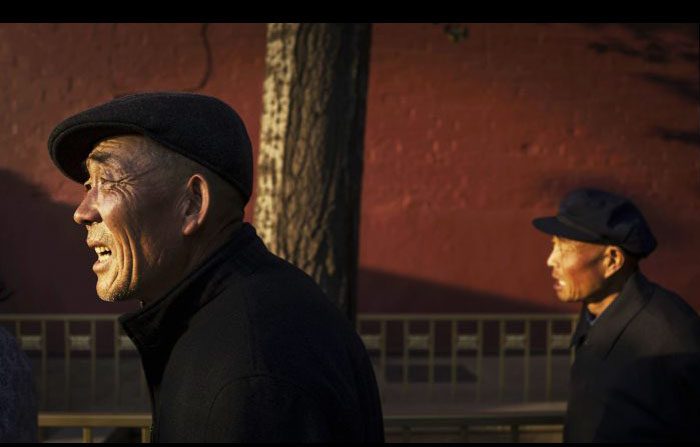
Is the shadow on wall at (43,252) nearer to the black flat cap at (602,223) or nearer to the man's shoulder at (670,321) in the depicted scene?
the black flat cap at (602,223)

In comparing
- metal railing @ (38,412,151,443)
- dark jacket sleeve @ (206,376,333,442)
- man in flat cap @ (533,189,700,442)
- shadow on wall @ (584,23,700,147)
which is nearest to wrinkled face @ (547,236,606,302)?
man in flat cap @ (533,189,700,442)

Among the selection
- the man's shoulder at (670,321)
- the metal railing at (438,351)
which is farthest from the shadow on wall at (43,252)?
the man's shoulder at (670,321)

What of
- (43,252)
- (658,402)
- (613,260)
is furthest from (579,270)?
(43,252)

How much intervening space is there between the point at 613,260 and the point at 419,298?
763 cm

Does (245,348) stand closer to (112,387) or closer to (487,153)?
(112,387)

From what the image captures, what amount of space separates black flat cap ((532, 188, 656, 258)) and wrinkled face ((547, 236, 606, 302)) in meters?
0.04

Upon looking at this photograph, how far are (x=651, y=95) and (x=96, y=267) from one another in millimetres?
10890

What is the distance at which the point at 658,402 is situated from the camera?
3.26 meters

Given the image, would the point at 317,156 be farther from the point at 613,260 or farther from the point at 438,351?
the point at 438,351

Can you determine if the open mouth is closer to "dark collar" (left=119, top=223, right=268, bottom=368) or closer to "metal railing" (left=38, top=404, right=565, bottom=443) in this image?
"dark collar" (left=119, top=223, right=268, bottom=368)

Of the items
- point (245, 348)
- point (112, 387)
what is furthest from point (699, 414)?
point (112, 387)

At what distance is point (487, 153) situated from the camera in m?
11.5

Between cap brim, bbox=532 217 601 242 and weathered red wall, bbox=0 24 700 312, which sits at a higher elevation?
cap brim, bbox=532 217 601 242

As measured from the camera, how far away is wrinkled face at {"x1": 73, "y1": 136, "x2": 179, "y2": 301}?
1865mm
